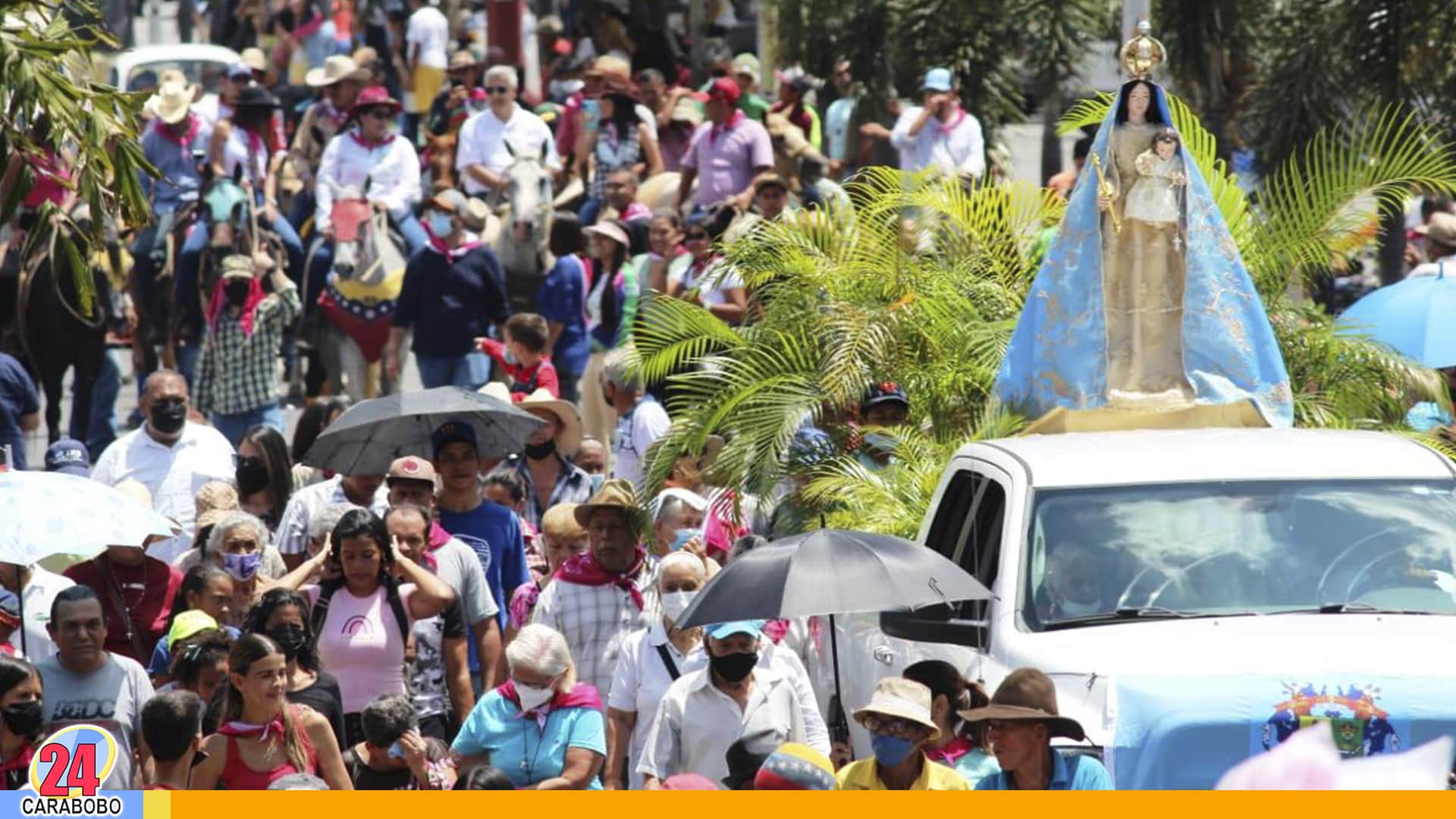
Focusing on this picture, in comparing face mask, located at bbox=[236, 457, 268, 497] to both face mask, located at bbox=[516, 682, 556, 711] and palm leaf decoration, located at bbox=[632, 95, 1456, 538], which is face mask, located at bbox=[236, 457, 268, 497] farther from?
face mask, located at bbox=[516, 682, 556, 711]

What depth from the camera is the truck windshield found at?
8.30 metres

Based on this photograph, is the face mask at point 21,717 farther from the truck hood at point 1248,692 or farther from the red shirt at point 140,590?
the truck hood at point 1248,692

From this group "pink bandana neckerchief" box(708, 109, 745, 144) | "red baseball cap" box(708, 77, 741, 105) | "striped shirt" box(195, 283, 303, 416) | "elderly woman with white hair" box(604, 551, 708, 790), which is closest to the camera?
"elderly woman with white hair" box(604, 551, 708, 790)

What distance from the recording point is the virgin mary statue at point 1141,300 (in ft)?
36.1

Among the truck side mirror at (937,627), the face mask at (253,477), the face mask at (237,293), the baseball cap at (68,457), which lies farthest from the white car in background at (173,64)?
the truck side mirror at (937,627)

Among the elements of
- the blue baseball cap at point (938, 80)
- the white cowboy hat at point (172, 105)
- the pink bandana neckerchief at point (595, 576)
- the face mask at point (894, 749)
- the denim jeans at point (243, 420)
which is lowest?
the denim jeans at point (243, 420)

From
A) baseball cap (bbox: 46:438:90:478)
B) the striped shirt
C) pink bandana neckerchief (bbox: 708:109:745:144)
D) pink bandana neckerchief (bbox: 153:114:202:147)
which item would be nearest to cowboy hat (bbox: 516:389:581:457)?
baseball cap (bbox: 46:438:90:478)

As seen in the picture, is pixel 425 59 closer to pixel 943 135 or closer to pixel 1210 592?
pixel 943 135

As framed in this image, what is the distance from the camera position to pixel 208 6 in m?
33.0

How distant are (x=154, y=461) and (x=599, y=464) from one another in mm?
2220

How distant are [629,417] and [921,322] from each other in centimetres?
238

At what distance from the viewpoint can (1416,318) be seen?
13.2 metres

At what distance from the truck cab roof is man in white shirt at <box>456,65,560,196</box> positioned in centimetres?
1247

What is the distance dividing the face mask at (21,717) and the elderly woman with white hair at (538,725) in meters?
1.38
